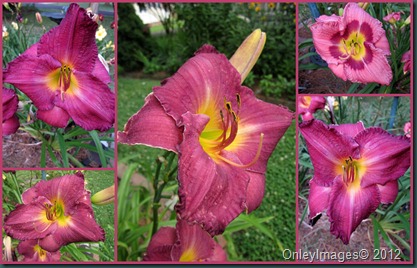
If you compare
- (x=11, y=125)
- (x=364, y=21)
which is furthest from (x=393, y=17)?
(x=11, y=125)

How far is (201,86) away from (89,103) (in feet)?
0.98

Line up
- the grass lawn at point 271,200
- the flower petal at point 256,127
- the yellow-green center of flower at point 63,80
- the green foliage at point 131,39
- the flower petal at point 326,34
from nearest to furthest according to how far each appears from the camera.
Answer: the flower petal at point 256,127, the yellow-green center of flower at point 63,80, the flower petal at point 326,34, the grass lawn at point 271,200, the green foliage at point 131,39

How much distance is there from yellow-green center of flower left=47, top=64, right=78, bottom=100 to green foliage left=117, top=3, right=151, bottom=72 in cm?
161

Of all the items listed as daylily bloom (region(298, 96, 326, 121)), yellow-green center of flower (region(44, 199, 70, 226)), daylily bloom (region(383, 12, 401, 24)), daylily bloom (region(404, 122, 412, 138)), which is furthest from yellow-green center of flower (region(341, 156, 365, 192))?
yellow-green center of flower (region(44, 199, 70, 226))

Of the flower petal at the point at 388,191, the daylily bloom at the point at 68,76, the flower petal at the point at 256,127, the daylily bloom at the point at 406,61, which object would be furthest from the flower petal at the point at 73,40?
the daylily bloom at the point at 406,61

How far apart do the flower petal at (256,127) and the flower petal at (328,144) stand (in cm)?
16

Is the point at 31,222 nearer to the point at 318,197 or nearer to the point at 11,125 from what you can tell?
the point at 11,125

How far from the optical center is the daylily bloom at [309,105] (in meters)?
1.10

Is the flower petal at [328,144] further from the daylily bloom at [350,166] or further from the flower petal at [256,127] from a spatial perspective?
the flower petal at [256,127]

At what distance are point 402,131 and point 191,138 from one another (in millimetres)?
847

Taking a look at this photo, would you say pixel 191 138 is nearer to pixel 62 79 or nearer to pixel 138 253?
pixel 62 79

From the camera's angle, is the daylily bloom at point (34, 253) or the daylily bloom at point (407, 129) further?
the daylily bloom at point (407, 129)

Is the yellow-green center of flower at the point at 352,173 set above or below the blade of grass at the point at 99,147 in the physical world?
below

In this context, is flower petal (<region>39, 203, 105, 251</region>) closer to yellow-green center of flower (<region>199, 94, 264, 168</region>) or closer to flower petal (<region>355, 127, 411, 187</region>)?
yellow-green center of flower (<region>199, 94, 264, 168</region>)
